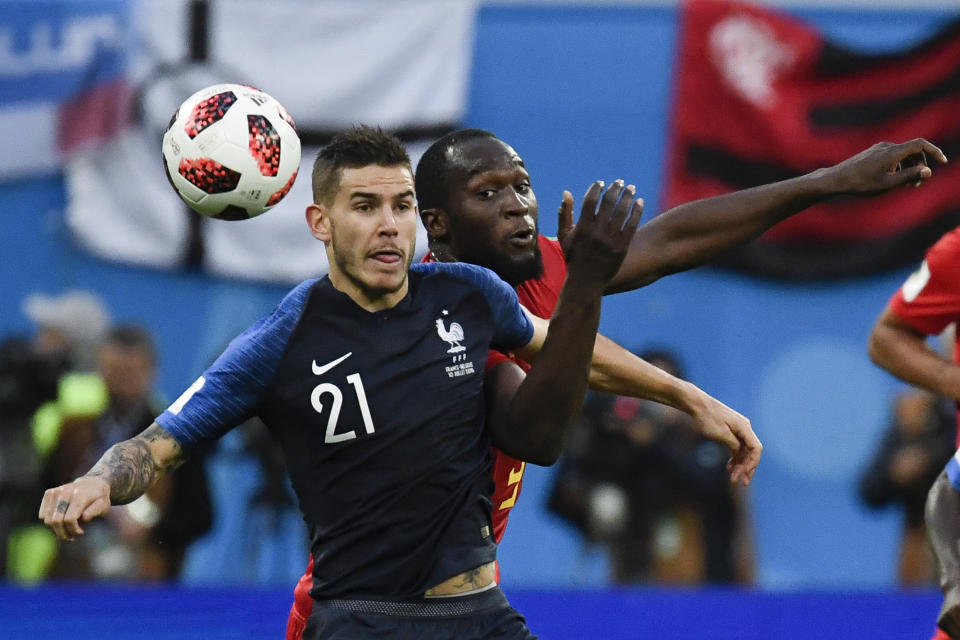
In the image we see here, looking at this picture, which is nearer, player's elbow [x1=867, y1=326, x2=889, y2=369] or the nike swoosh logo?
the nike swoosh logo

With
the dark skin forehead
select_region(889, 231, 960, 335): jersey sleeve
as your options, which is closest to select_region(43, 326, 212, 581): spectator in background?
the dark skin forehead

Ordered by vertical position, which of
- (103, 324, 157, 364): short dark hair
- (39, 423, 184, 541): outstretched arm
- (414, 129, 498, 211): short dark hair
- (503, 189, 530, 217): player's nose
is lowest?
(103, 324, 157, 364): short dark hair

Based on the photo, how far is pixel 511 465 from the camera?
5055 millimetres

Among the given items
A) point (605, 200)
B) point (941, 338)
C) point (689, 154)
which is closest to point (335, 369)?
point (605, 200)

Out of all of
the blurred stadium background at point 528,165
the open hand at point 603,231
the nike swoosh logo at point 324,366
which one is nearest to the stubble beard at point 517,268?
the nike swoosh logo at point 324,366

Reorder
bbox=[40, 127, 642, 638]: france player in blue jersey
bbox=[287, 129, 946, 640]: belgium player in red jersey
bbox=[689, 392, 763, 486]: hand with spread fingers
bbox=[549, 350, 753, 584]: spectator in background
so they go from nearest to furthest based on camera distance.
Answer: bbox=[40, 127, 642, 638]: france player in blue jersey → bbox=[689, 392, 763, 486]: hand with spread fingers → bbox=[287, 129, 946, 640]: belgium player in red jersey → bbox=[549, 350, 753, 584]: spectator in background

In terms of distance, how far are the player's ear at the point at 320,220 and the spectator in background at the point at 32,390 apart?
523cm

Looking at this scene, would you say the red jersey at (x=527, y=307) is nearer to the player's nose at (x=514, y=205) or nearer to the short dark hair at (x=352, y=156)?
the player's nose at (x=514, y=205)

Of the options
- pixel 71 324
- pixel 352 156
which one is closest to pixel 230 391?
pixel 352 156

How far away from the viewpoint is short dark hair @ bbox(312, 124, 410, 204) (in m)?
4.45

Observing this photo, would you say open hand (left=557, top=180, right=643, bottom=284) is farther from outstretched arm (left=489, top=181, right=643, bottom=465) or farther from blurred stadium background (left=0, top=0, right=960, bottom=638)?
blurred stadium background (left=0, top=0, right=960, bottom=638)

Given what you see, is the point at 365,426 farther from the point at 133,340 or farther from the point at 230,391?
the point at 133,340

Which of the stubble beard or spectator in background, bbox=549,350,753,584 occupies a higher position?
the stubble beard

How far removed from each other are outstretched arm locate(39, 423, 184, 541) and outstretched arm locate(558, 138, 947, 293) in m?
1.77
